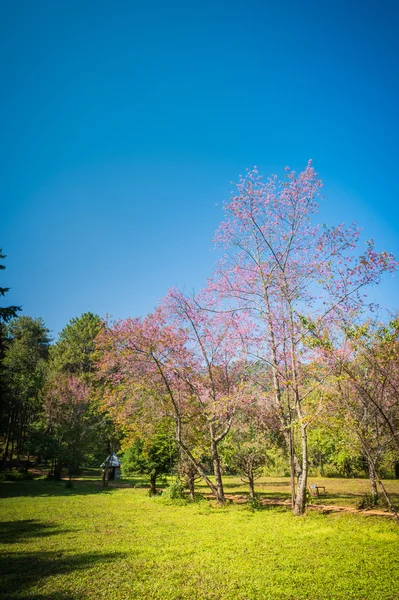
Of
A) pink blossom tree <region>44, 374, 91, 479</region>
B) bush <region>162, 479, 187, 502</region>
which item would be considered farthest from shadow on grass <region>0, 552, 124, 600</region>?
pink blossom tree <region>44, 374, 91, 479</region>


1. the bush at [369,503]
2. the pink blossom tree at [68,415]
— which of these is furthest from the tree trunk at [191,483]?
the pink blossom tree at [68,415]

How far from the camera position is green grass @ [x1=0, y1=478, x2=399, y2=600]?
522 cm

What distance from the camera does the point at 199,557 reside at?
6.84 meters

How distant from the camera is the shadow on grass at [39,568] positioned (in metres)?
5.08

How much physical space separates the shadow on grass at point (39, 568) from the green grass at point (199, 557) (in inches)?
0.7

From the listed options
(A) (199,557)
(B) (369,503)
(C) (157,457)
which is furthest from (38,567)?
(C) (157,457)

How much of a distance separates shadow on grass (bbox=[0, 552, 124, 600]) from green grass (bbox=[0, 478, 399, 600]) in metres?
0.02

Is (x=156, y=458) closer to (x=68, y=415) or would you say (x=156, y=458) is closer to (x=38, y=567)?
(x=68, y=415)

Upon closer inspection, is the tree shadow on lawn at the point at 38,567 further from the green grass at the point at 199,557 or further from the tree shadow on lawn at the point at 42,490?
the tree shadow on lawn at the point at 42,490

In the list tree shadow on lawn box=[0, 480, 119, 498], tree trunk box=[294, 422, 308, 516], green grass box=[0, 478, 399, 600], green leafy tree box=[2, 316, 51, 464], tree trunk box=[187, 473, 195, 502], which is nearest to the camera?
green grass box=[0, 478, 399, 600]

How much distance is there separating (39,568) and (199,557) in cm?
309

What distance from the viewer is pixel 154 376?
16.7m

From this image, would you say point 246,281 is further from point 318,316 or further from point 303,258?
point 318,316

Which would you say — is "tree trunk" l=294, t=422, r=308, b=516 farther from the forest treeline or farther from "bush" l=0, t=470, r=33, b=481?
"bush" l=0, t=470, r=33, b=481
